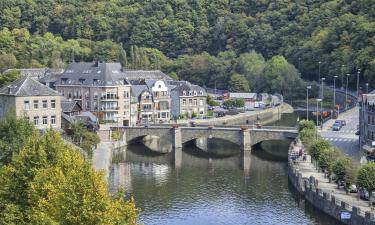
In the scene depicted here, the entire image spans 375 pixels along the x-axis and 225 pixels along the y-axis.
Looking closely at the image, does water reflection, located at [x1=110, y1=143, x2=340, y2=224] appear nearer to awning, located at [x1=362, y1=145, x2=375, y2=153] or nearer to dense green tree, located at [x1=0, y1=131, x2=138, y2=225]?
awning, located at [x1=362, y1=145, x2=375, y2=153]

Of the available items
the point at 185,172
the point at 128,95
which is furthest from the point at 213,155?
the point at 128,95

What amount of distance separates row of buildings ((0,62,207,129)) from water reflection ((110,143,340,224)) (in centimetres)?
992

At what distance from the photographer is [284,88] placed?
142625 millimetres

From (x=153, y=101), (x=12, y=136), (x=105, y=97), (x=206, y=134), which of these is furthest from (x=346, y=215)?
(x=153, y=101)

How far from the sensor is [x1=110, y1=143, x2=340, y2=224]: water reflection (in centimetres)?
5462

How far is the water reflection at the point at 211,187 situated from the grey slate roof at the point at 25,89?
10957 millimetres

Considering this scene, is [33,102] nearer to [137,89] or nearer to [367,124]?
[137,89]

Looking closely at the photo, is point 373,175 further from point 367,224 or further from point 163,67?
point 163,67

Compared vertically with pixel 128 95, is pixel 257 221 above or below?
below

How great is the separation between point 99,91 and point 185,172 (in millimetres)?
31737

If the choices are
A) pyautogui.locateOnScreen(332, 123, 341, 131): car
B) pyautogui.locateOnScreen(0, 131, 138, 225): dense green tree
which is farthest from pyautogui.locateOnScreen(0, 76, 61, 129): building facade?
pyautogui.locateOnScreen(0, 131, 138, 225): dense green tree

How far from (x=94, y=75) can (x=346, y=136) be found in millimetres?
37682

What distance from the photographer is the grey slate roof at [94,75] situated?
330ft

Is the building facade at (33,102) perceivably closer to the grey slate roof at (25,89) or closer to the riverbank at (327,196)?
the grey slate roof at (25,89)
